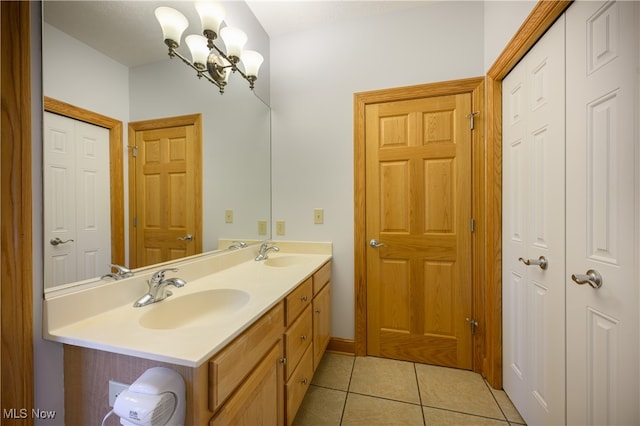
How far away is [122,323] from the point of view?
77 cm

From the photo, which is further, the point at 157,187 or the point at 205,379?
the point at 157,187

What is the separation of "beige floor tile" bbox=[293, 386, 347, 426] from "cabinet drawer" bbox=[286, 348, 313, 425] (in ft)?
0.55

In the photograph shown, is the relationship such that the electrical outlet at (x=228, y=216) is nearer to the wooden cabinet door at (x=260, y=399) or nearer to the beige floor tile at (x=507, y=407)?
the wooden cabinet door at (x=260, y=399)

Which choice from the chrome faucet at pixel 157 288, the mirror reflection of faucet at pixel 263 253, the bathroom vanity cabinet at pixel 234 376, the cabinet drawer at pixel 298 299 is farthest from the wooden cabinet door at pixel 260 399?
the mirror reflection of faucet at pixel 263 253

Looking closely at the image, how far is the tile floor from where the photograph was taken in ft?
4.27

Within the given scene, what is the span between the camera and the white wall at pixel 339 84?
5.55ft

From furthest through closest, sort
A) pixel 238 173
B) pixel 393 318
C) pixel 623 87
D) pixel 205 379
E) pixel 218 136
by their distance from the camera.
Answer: pixel 393 318 < pixel 238 173 < pixel 218 136 < pixel 623 87 < pixel 205 379

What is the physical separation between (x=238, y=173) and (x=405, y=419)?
1.79m

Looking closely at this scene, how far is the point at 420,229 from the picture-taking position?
5.74ft

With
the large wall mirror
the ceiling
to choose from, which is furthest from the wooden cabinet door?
the ceiling

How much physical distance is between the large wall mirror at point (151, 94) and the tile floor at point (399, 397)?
111 cm

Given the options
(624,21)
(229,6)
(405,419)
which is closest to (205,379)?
(405,419)

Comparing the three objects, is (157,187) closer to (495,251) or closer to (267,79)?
(267,79)
